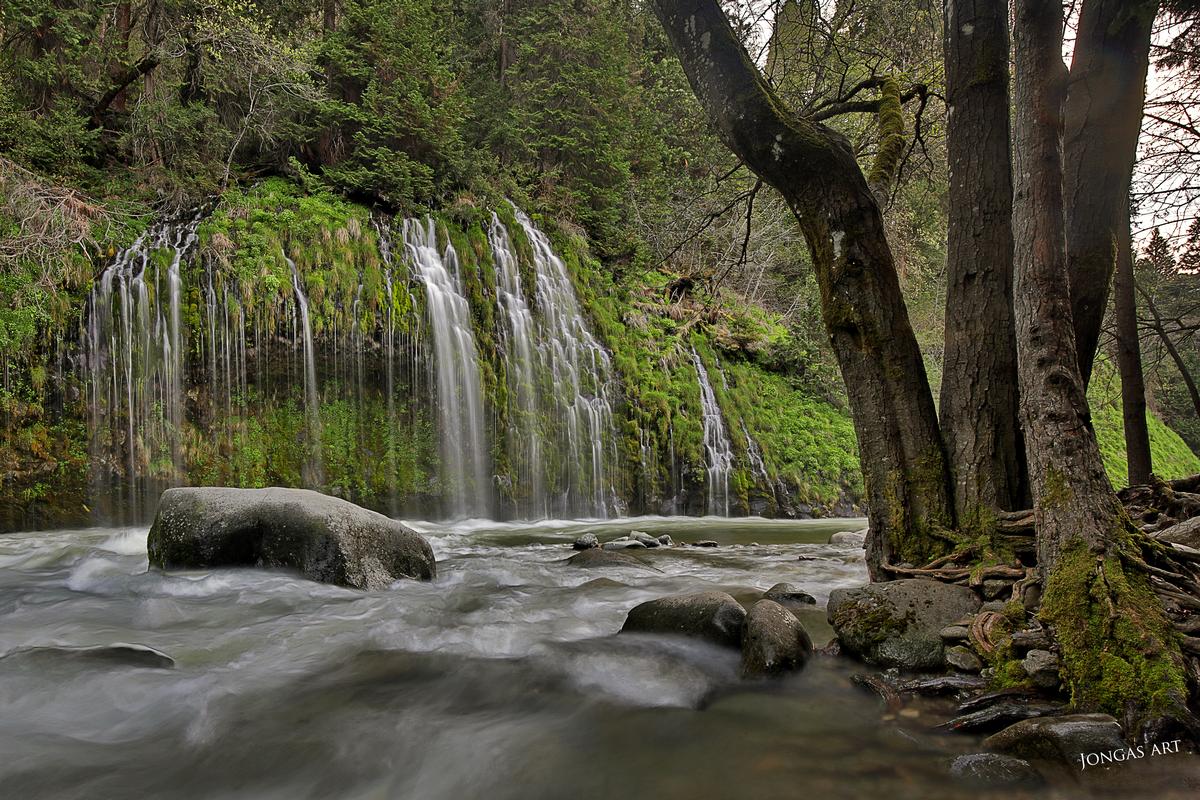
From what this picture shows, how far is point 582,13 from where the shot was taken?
17.9m

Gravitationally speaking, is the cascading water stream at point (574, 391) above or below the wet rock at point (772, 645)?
above

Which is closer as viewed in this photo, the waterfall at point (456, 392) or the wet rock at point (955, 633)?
the wet rock at point (955, 633)

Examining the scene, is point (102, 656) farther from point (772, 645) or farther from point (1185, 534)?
point (1185, 534)

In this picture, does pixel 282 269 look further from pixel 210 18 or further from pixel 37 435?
pixel 210 18

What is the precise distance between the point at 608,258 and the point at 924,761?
1533cm

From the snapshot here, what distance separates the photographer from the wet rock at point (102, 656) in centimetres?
362

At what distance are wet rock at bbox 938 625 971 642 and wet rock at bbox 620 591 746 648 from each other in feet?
3.45

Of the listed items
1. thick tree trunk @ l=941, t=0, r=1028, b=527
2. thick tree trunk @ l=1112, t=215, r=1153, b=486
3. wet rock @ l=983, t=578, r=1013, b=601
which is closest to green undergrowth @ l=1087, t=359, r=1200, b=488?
thick tree trunk @ l=1112, t=215, r=1153, b=486

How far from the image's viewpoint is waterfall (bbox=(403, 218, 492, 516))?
1140 cm

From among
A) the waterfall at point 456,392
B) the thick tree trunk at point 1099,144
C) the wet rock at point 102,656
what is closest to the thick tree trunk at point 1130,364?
the thick tree trunk at point 1099,144

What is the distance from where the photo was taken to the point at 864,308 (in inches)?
165

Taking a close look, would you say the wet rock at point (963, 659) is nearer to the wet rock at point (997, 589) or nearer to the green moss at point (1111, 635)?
the green moss at point (1111, 635)

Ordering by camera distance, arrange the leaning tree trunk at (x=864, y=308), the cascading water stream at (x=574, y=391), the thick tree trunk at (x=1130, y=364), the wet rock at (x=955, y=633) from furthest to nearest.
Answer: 1. the cascading water stream at (x=574, y=391)
2. the thick tree trunk at (x=1130, y=364)
3. the leaning tree trunk at (x=864, y=308)
4. the wet rock at (x=955, y=633)

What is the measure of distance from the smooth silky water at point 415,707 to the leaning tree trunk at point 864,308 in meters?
1.02
